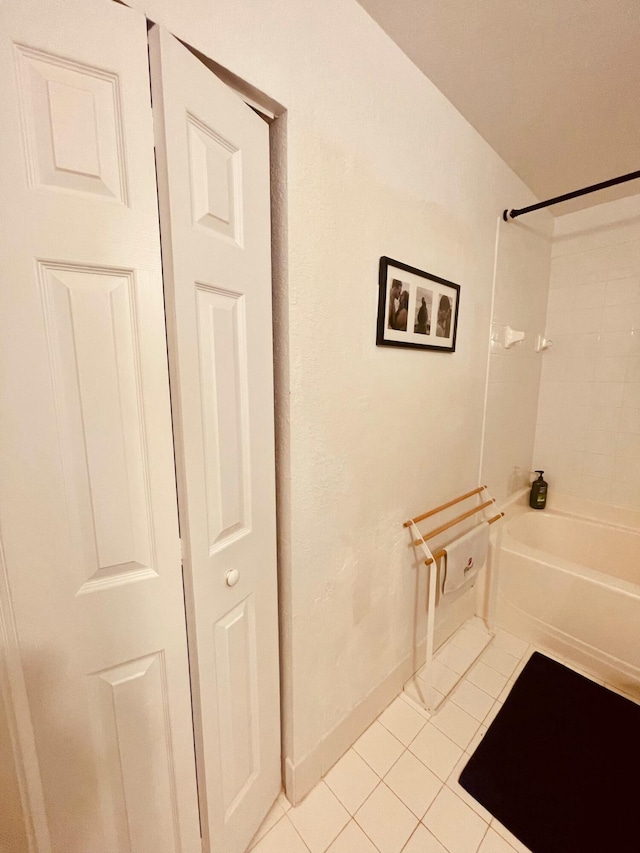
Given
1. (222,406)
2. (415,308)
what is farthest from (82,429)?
(415,308)

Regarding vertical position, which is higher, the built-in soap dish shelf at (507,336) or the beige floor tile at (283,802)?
the built-in soap dish shelf at (507,336)

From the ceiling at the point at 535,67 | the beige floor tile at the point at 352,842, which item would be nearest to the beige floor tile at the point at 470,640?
the beige floor tile at the point at 352,842

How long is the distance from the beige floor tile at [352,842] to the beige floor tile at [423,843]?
0.35 feet

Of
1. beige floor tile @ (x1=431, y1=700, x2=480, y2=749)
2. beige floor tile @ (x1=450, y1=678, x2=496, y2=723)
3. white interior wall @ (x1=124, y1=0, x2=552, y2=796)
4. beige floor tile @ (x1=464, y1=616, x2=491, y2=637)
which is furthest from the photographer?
beige floor tile @ (x1=464, y1=616, x2=491, y2=637)

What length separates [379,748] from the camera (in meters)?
1.24

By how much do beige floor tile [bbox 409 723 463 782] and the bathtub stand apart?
0.83m

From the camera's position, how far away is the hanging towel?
4.65 feet

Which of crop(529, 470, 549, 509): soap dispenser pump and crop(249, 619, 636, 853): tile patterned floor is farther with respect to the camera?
crop(529, 470, 549, 509): soap dispenser pump

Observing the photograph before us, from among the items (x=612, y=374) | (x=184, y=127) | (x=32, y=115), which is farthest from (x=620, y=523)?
(x=32, y=115)

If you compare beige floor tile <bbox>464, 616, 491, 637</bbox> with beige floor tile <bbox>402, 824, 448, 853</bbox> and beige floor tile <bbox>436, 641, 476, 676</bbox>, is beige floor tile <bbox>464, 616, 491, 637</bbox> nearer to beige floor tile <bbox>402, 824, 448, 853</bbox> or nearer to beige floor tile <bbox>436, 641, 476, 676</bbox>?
beige floor tile <bbox>436, 641, 476, 676</bbox>

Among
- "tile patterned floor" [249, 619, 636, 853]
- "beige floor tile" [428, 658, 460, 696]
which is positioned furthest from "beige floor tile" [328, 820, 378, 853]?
"beige floor tile" [428, 658, 460, 696]

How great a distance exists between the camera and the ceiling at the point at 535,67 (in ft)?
2.95

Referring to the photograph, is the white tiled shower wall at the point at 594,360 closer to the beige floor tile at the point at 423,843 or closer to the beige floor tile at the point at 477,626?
the beige floor tile at the point at 477,626

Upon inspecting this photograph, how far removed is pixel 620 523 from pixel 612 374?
967 millimetres
